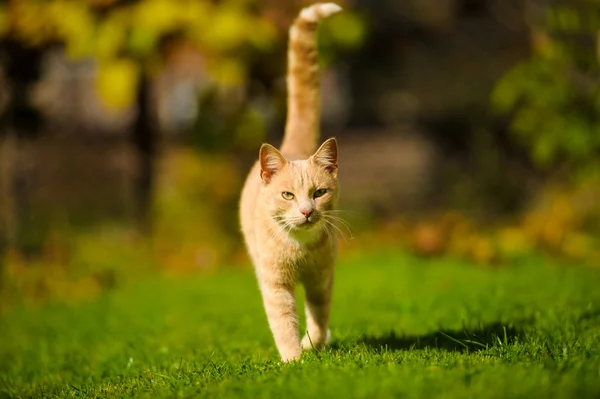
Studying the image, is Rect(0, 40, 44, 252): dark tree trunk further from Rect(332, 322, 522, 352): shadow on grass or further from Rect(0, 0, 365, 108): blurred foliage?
Rect(332, 322, 522, 352): shadow on grass

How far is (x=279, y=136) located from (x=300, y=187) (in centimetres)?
947

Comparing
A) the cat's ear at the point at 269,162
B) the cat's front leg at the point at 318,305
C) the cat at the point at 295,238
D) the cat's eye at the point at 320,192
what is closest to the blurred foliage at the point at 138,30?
the cat at the point at 295,238

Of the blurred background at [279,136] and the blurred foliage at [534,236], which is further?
the blurred background at [279,136]

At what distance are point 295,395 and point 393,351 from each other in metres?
0.94

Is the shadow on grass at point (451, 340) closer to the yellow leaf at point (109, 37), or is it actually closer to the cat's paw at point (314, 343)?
the cat's paw at point (314, 343)

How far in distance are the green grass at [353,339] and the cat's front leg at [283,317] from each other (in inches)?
4.0

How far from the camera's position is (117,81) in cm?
797

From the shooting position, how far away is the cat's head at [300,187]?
3664 mm

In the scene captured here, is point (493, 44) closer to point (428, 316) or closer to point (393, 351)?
point (428, 316)

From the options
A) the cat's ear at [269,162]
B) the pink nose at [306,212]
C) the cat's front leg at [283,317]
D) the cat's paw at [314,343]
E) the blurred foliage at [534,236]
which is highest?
the cat's ear at [269,162]

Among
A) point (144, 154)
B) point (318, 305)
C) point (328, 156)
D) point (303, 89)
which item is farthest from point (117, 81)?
point (318, 305)

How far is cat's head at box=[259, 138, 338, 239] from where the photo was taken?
3.66 metres

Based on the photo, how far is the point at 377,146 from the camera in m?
13.8

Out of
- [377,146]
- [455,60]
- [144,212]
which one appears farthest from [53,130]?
[455,60]
